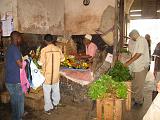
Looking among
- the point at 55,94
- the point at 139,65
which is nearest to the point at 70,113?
the point at 55,94

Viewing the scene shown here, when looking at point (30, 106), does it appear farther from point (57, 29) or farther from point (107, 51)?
point (107, 51)

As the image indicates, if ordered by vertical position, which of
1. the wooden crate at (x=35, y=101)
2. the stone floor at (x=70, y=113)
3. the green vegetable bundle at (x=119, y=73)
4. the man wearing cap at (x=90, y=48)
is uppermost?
the man wearing cap at (x=90, y=48)

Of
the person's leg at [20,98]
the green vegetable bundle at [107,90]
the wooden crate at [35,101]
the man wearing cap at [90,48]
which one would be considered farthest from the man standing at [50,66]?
the green vegetable bundle at [107,90]

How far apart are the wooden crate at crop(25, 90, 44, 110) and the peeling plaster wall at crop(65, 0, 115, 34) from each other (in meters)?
1.94

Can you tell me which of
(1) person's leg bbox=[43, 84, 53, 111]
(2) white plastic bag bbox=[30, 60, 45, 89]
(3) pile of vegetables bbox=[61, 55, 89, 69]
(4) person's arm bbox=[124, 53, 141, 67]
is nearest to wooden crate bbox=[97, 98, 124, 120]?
(2) white plastic bag bbox=[30, 60, 45, 89]

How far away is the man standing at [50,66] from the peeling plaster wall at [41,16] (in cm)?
47

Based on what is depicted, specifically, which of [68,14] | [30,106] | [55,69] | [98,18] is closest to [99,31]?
[98,18]

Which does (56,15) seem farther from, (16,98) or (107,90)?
(107,90)

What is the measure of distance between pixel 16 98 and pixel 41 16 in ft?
7.96

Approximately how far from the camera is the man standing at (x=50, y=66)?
737cm

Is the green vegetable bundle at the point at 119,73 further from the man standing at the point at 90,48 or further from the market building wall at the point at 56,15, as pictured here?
the man standing at the point at 90,48

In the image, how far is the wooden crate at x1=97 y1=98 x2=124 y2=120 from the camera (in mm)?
6066

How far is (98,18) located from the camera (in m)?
7.74

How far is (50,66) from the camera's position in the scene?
293 inches
